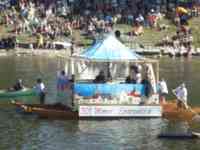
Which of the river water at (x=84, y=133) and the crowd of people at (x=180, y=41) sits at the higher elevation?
the crowd of people at (x=180, y=41)

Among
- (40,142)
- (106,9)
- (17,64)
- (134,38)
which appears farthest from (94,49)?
(106,9)

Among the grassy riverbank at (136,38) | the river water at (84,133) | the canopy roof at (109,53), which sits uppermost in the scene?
the grassy riverbank at (136,38)

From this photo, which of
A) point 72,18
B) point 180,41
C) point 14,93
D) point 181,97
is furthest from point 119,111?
point 72,18

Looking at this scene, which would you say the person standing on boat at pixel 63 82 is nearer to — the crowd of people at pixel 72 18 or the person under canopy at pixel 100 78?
the person under canopy at pixel 100 78

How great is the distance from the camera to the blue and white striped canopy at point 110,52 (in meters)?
48.5

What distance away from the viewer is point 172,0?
305 ft

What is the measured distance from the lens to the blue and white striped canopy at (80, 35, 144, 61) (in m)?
48.5

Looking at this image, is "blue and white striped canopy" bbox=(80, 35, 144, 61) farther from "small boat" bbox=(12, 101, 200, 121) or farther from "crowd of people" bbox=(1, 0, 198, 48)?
"crowd of people" bbox=(1, 0, 198, 48)

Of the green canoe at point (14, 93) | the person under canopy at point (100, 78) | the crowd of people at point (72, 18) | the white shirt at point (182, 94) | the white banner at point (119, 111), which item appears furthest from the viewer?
the crowd of people at point (72, 18)

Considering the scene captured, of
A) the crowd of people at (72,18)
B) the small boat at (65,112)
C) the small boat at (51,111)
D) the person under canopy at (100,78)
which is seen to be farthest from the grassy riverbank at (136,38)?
the small boat at (65,112)

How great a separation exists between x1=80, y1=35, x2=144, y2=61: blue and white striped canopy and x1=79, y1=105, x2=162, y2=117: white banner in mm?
3176

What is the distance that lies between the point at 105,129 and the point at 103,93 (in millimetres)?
3908

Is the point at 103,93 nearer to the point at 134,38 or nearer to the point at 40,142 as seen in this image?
the point at 40,142

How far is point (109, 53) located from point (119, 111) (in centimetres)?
396
